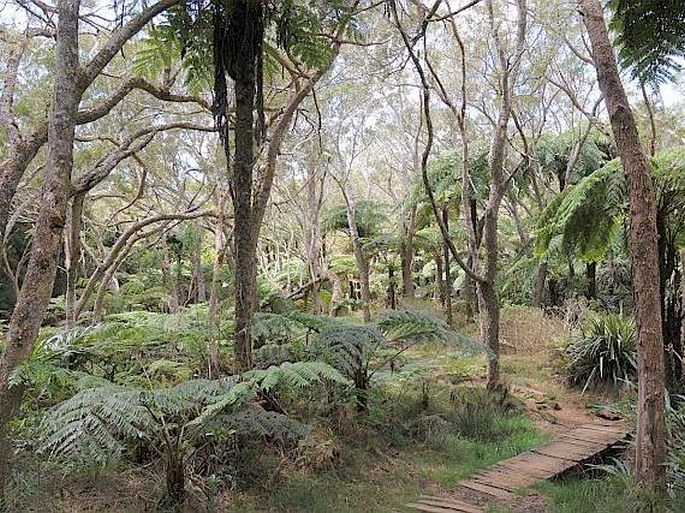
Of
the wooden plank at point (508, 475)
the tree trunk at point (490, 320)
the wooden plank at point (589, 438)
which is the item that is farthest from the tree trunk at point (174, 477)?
the tree trunk at point (490, 320)

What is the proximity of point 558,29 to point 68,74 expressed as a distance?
9.89 m

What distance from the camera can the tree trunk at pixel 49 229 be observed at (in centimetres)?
269

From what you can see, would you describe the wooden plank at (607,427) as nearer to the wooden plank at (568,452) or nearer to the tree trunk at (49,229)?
the wooden plank at (568,452)

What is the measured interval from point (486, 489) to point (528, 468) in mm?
603

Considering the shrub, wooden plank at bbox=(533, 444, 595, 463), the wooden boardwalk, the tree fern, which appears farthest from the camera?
the shrub

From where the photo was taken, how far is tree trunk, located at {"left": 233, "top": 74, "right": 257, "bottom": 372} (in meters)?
3.63

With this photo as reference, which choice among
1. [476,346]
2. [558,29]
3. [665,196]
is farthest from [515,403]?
[558,29]

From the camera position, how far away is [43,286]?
8.98 ft

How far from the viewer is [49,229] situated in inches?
109

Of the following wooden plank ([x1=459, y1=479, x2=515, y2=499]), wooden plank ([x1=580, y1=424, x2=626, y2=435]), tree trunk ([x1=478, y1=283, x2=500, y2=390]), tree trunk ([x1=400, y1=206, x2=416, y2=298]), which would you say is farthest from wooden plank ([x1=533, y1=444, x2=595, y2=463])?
tree trunk ([x1=400, y1=206, x2=416, y2=298])

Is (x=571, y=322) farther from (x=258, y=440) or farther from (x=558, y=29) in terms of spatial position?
(x=258, y=440)

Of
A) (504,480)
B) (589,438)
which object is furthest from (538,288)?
(504,480)

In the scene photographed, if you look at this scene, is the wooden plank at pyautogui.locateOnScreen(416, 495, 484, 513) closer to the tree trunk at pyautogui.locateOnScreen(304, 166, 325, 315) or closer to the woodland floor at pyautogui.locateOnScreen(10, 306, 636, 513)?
the woodland floor at pyautogui.locateOnScreen(10, 306, 636, 513)

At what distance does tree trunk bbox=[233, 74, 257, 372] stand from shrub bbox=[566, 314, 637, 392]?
4.90m
